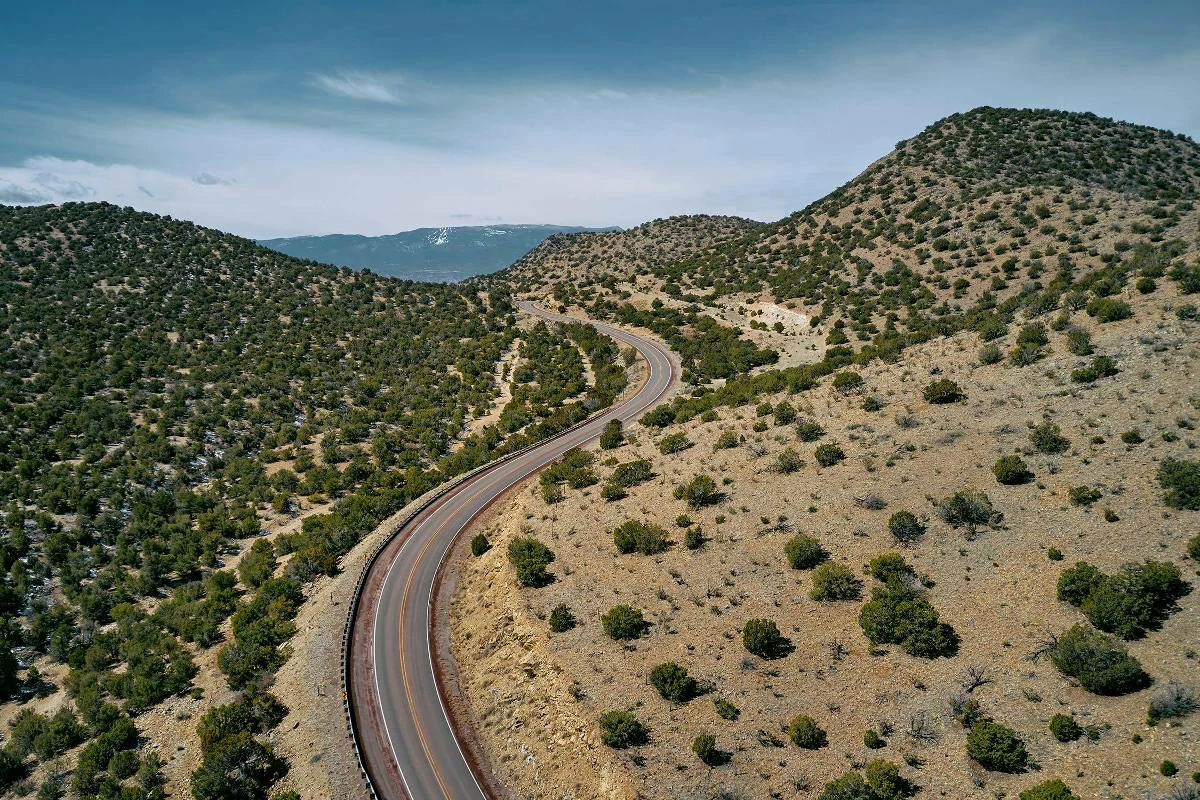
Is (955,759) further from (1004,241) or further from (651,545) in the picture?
(1004,241)

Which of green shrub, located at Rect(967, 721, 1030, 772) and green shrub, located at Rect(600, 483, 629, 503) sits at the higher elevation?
green shrub, located at Rect(600, 483, 629, 503)

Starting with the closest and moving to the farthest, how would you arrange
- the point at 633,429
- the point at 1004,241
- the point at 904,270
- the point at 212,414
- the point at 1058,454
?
the point at 1058,454
the point at 633,429
the point at 212,414
the point at 1004,241
the point at 904,270

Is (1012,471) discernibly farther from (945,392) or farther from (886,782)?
(886,782)

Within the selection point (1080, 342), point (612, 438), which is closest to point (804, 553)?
point (612, 438)

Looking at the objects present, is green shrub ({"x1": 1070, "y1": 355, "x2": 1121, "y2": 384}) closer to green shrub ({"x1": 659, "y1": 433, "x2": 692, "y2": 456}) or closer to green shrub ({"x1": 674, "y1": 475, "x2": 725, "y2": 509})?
green shrub ({"x1": 674, "y1": 475, "x2": 725, "y2": 509})

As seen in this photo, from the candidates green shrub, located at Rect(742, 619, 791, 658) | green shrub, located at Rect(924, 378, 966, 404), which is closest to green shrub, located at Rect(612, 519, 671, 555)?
green shrub, located at Rect(742, 619, 791, 658)

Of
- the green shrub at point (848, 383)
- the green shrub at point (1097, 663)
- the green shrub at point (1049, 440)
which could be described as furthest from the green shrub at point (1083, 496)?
the green shrub at point (848, 383)

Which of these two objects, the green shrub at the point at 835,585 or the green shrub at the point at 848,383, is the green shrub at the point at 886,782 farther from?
the green shrub at the point at 848,383

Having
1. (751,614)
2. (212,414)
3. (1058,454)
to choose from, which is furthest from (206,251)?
(1058,454)
